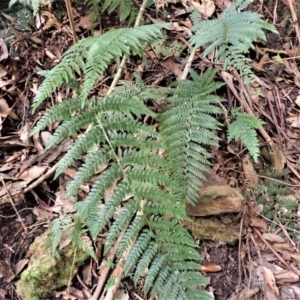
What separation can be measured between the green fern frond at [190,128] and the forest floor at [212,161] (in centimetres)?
27

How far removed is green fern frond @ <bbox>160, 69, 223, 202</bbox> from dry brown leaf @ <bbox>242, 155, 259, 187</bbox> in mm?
308

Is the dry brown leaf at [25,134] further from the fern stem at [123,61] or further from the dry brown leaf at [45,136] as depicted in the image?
the fern stem at [123,61]

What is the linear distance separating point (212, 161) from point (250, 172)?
25 cm

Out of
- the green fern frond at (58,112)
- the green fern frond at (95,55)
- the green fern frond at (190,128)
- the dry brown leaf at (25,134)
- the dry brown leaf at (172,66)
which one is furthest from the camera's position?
the dry brown leaf at (172,66)

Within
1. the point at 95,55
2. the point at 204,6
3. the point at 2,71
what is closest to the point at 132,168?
the point at 95,55

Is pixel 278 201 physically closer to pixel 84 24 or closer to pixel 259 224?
pixel 259 224

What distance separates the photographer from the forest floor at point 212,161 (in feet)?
7.96

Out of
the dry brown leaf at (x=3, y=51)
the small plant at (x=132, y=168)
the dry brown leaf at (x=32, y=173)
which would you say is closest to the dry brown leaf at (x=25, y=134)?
the dry brown leaf at (x=32, y=173)

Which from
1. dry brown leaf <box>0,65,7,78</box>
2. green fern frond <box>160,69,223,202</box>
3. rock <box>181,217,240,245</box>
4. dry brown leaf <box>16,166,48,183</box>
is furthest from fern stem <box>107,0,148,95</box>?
rock <box>181,217,240,245</box>

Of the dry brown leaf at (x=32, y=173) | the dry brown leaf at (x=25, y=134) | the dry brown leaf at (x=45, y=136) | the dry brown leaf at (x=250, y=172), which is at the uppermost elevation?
the dry brown leaf at (x=25, y=134)

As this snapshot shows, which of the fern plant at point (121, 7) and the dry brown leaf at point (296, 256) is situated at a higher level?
the fern plant at point (121, 7)

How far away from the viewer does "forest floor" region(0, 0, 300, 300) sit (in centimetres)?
243

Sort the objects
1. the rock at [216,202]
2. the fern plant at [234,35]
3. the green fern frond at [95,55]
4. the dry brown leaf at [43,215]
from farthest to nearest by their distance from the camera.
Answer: the dry brown leaf at [43,215] → the rock at [216,202] → the fern plant at [234,35] → the green fern frond at [95,55]

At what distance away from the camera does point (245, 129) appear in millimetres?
2500
